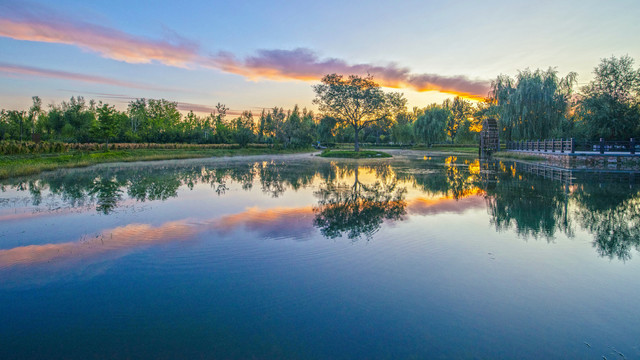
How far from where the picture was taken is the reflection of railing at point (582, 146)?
28.7 m

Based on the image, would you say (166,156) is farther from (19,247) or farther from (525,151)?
(525,151)

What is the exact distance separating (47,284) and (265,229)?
180 inches

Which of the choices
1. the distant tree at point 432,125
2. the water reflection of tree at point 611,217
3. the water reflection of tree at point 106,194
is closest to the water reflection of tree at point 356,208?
the water reflection of tree at point 611,217

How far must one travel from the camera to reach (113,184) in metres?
17.8

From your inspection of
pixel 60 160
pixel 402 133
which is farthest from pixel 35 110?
pixel 402 133

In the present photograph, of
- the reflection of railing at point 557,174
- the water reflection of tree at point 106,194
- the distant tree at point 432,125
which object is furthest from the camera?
the distant tree at point 432,125

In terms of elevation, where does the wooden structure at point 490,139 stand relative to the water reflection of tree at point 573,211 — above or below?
above

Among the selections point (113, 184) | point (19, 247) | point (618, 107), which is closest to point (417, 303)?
point (19, 247)

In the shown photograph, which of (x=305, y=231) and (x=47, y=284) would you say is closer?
(x=47, y=284)

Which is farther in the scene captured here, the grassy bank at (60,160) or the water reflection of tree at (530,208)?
the grassy bank at (60,160)

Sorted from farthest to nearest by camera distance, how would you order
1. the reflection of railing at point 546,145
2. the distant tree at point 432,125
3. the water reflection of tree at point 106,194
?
the distant tree at point 432,125, the reflection of railing at point 546,145, the water reflection of tree at point 106,194

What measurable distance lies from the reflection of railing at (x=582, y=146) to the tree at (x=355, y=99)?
19695 mm

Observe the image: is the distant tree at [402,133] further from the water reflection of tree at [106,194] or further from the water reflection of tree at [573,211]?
the water reflection of tree at [106,194]

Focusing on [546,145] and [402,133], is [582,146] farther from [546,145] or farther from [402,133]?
[402,133]
